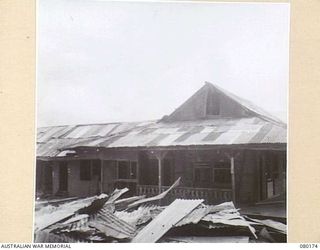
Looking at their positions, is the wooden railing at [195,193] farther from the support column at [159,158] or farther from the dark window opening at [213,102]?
the dark window opening at [213,102]

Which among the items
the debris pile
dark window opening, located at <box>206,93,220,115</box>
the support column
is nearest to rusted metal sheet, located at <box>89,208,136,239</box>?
the debris pile

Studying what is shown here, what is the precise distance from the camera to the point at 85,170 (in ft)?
3.34

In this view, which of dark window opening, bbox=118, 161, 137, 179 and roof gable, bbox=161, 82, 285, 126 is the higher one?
roof gable, bbox=161, 82, 285, 126

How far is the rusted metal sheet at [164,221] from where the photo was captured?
1.02 meters

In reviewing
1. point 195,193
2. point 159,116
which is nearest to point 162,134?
point 159,116

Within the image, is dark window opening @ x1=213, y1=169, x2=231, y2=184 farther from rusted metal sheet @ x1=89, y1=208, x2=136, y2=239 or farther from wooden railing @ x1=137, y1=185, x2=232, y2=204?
rusted metal sheet @ x1=89, y1=208, x2=136, y2=239

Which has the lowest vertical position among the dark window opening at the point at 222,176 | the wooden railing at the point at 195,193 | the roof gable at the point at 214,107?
the wooden railing at the point at 195,193

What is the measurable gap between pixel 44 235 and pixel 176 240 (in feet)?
1.01

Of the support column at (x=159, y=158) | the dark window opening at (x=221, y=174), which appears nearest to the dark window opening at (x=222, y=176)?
the dark window opening at (x=221, y=174)

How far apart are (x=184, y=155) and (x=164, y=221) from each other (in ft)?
0.53

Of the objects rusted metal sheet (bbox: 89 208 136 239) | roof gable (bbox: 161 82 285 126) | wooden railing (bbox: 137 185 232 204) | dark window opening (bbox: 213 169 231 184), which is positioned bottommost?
rusted metal sheet (bbox: 89 208 136 239)

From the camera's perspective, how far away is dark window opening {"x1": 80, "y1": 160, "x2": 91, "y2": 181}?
1.02 meters

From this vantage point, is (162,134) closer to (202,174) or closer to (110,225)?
(202,174)

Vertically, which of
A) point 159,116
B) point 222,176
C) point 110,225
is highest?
point 159,116
